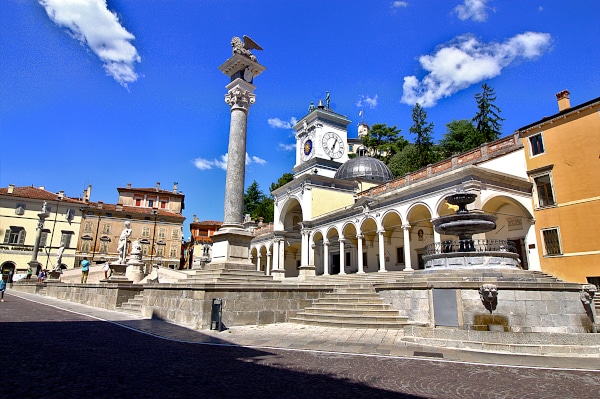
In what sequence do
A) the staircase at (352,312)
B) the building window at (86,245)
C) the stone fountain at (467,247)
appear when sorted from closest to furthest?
the stone fountain at (467,247)
the staircase at (352,312)
the building window at (86,245)

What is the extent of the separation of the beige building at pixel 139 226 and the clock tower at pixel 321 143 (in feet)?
73.8

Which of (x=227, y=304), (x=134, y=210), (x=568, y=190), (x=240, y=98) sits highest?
(x=134, y=210)

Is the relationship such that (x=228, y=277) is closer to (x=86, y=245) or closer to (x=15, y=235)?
(x=86, y=245)

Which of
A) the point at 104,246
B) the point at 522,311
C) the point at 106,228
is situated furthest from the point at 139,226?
the point at 522,311

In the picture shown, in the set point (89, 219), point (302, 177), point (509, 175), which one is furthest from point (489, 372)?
point (89, 219)

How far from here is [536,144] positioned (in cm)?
2120

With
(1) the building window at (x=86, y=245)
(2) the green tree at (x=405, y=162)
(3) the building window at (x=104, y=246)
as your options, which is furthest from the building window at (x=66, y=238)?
(2) the green tree at (x=405, y=162)

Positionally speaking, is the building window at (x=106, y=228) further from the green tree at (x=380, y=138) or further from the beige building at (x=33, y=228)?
the green tree at (x=380, y=138)

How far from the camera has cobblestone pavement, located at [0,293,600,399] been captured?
4.34m

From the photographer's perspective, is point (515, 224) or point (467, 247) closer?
point (467, 247)

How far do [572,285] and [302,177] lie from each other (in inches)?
1001

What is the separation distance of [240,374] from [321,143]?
39465mm

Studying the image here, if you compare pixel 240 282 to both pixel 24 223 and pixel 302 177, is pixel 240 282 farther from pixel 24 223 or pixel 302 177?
pixel 24 223

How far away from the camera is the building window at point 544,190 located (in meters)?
20.3
